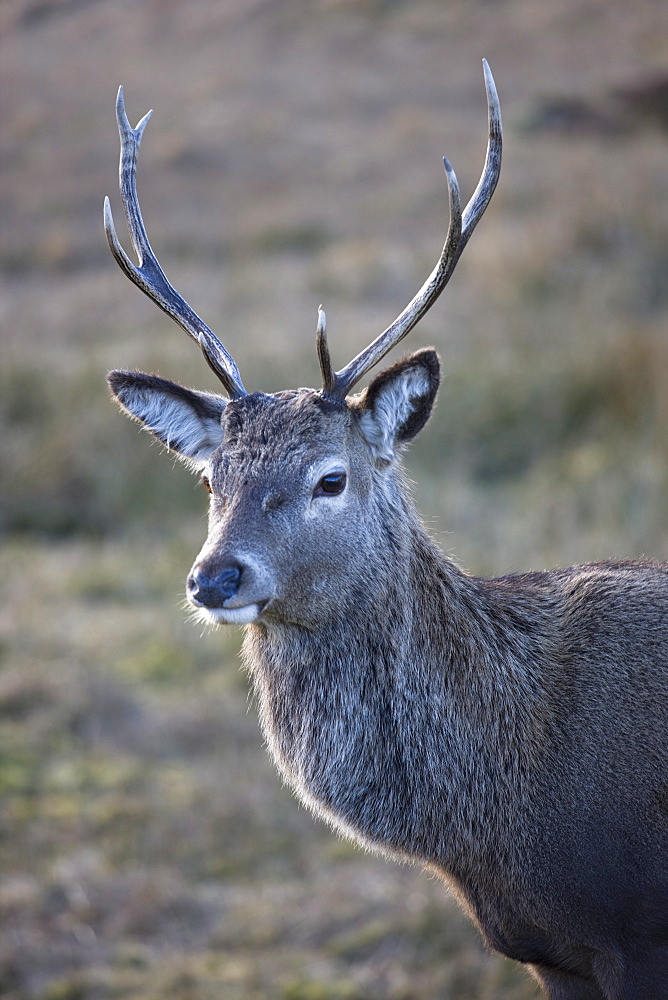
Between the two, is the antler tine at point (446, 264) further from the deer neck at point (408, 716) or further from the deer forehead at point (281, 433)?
the deer neck at point (408, 716)

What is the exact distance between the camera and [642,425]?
10297mm

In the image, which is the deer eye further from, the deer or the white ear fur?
the white ear fur

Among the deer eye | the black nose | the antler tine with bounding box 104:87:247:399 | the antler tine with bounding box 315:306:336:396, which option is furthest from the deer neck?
the antler tine with bounding box 104:87:247:399

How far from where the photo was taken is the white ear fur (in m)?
3.33

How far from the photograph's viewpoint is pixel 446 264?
3.30m

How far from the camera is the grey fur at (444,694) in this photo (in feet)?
9.80

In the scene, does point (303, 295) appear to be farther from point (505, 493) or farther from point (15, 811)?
point (15, 811)

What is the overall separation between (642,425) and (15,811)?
6.85 metres

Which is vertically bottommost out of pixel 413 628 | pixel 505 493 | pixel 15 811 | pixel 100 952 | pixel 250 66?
pixel 100 952

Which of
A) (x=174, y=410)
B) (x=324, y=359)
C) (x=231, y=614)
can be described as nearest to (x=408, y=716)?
(x=231, y=614)

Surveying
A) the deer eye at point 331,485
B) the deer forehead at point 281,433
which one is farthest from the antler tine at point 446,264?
the deer eye at point 331,485

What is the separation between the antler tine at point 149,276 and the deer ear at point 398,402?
0.45 meters

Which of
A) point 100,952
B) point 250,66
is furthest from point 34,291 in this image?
point 100,952

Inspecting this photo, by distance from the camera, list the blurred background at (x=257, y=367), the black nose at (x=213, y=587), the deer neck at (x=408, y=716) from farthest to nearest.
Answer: the blurred background at (x=257, y=367), the deer neck at (x=408, y=716), the black nose at (x=213, y=587)
